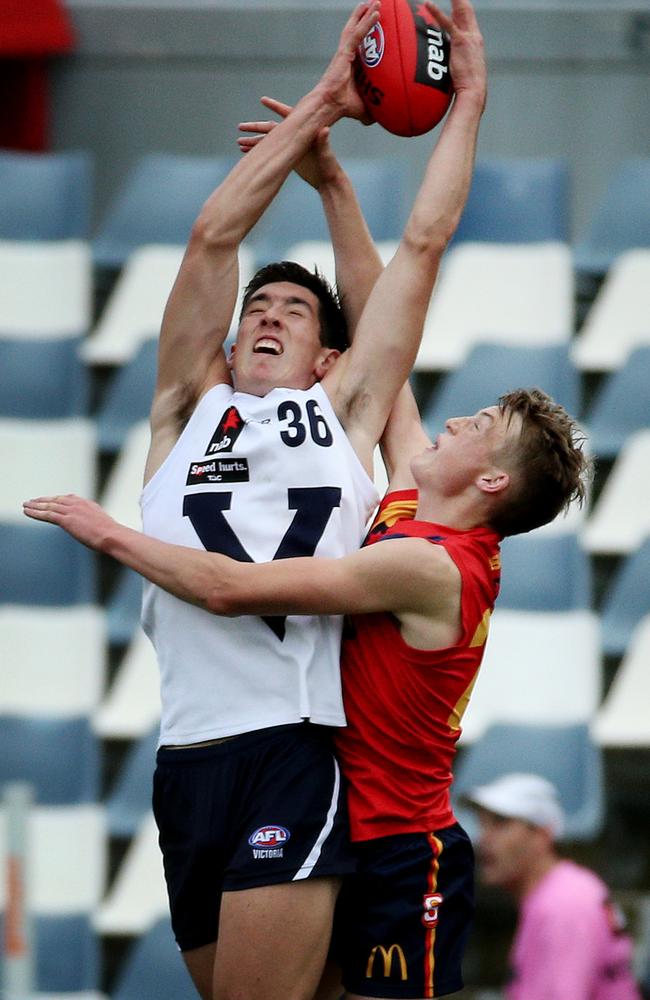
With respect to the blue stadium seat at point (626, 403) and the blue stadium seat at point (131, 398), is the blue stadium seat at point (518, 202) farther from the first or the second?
the blue stadium seat at point (131, 398)

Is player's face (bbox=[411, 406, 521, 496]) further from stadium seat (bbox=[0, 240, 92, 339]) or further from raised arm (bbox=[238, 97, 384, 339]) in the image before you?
stadium seat (bbox=[0, 240, 92, 339])

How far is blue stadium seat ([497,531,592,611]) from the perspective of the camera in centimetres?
613

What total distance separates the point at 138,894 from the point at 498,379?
2.40 m

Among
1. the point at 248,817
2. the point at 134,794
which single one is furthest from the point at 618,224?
the point at 248,817

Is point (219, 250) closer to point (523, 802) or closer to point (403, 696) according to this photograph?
point (403, 696)

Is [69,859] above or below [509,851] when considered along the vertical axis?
below

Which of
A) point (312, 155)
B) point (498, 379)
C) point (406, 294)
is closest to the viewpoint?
point (406, 294)

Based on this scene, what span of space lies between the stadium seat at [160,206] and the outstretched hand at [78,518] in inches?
156

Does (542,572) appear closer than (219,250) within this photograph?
No

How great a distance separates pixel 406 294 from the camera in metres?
3.32

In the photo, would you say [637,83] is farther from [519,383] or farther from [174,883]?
[174,883]

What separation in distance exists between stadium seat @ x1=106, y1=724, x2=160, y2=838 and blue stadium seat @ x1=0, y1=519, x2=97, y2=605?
75cm

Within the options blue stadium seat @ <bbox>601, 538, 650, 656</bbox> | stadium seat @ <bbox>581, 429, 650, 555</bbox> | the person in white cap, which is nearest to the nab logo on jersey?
the person in white cap

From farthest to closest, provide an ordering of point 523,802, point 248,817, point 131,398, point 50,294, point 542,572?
point 50,294 < point 131,398 < point 542,572 < point 523,802 < point 248,817
